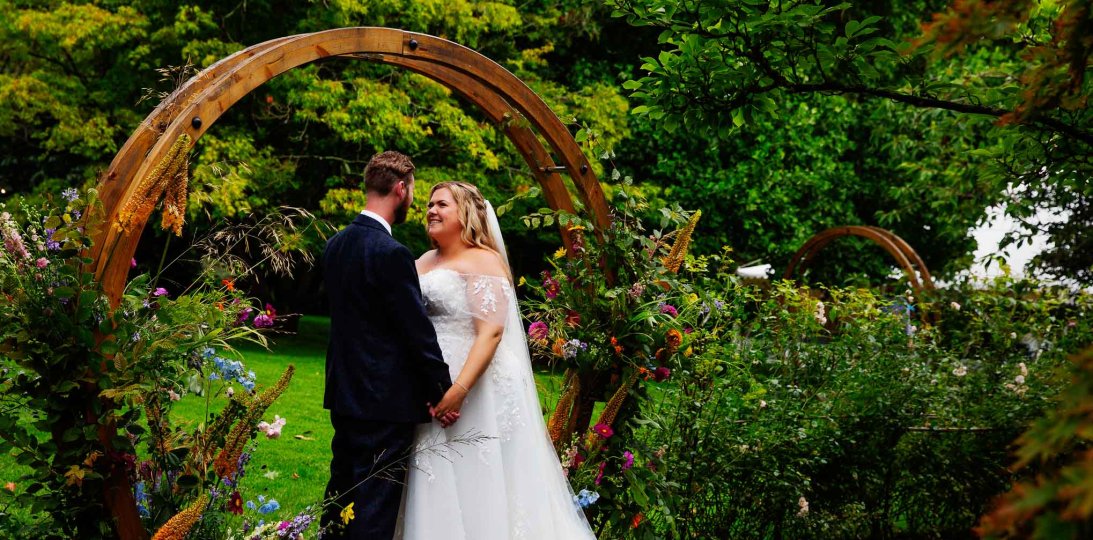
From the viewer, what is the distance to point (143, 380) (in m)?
2.68

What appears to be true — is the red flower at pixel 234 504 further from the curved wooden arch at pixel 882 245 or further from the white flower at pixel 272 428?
the curved wooden arch at pixel 882 245

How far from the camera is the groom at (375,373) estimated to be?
3309 mm

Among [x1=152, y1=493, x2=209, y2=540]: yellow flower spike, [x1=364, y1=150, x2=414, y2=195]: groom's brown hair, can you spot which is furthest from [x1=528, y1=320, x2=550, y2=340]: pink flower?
[x1=152, y1=493, x2=209, y2=540]: yellow flower spike

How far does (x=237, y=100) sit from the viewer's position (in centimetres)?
284

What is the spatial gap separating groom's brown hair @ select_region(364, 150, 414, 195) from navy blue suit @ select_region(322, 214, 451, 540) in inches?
8.5

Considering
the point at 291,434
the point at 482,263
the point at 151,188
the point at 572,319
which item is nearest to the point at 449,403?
the point at 482,263

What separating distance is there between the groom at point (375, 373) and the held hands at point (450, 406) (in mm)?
26

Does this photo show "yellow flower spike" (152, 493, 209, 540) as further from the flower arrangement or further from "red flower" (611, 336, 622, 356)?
"red flower" (611, 336, 622, 356)

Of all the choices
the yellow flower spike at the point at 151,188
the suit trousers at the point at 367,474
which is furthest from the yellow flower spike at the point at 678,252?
the yellow flower spike at the point at 151,188

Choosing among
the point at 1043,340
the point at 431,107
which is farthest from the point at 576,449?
the point at 431,107

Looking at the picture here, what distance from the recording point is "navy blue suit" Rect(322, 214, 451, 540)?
10.9 feet

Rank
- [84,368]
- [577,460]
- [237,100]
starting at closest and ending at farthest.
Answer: [84,368]
[237,100]
[577,460]

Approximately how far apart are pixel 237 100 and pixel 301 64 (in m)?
0.33

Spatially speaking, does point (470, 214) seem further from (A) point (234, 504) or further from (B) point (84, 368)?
(B) point (84, 368)
